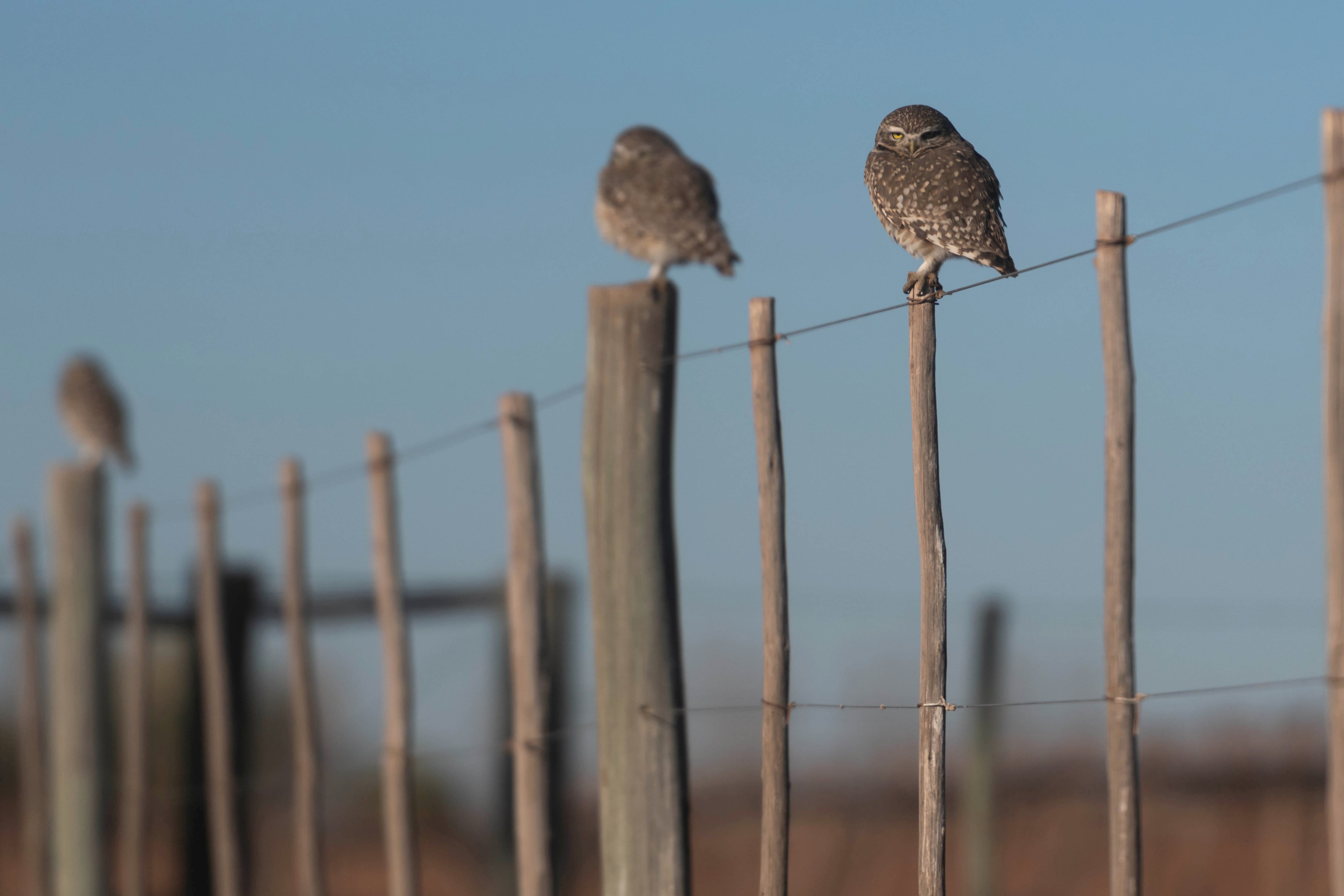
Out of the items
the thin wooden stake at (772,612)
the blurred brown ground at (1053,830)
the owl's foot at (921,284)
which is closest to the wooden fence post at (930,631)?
the thin wooden stake at (772,612)

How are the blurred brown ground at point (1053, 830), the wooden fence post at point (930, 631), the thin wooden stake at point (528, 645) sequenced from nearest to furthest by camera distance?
the wooden fence post at point (930, 631) → the thin wooden stake at point (528, 645) → the blurred brown ground at point (1053, 830)

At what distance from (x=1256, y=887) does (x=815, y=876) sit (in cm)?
274

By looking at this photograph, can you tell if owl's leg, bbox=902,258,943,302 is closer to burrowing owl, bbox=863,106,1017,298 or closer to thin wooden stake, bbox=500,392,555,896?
burrowing owl, bbox=863,106,1017,298

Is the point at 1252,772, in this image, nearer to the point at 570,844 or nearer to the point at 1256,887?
the point at 1256,887

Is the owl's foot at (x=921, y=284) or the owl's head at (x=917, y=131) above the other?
the owl's head at (x=917, y=131)

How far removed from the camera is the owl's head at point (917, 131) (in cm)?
662

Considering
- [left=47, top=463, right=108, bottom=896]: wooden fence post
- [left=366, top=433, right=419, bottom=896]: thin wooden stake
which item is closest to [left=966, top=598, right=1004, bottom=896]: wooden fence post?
[left=366, top=433, right=419, bottom=896]: thin wooden stake

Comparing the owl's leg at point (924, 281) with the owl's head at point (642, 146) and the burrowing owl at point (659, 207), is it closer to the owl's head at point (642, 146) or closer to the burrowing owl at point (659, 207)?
the burrowing owl at point (659, 207)

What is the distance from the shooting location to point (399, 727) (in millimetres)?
7082

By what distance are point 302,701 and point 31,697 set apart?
11.1ft

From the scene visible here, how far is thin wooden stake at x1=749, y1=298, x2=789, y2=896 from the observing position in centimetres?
503

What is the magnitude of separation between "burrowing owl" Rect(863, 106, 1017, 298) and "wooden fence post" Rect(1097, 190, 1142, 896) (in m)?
1.53

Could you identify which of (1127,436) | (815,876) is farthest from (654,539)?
(815,876)

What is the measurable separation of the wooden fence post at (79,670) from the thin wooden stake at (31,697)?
1.19 metres
